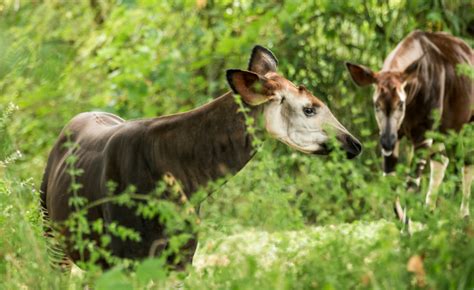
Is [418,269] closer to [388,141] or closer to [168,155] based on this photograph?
[168,155]

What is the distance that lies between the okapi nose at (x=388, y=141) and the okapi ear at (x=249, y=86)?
258cm

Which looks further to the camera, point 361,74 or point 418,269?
point 361,74

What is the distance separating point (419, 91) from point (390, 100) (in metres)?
0.38

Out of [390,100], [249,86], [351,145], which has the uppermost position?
[249,86]

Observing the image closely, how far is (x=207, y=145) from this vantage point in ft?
13.0

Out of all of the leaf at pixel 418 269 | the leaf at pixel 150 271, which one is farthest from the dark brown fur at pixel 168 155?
the leaf at pixel 418 269

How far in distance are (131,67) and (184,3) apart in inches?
26.7

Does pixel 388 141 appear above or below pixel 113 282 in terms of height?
below

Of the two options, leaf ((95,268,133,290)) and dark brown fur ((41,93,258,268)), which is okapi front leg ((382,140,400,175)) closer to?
dark brown fur ((41,93,258,268))

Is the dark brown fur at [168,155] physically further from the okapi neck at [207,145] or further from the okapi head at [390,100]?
the okapi head at [390,100]

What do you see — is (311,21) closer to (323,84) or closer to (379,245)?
(323,84)

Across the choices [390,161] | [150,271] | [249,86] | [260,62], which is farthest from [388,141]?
[150,271]

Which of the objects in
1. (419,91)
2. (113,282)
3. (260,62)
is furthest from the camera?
(419,91)

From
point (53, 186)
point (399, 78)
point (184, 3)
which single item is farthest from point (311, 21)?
point (53, 186)
